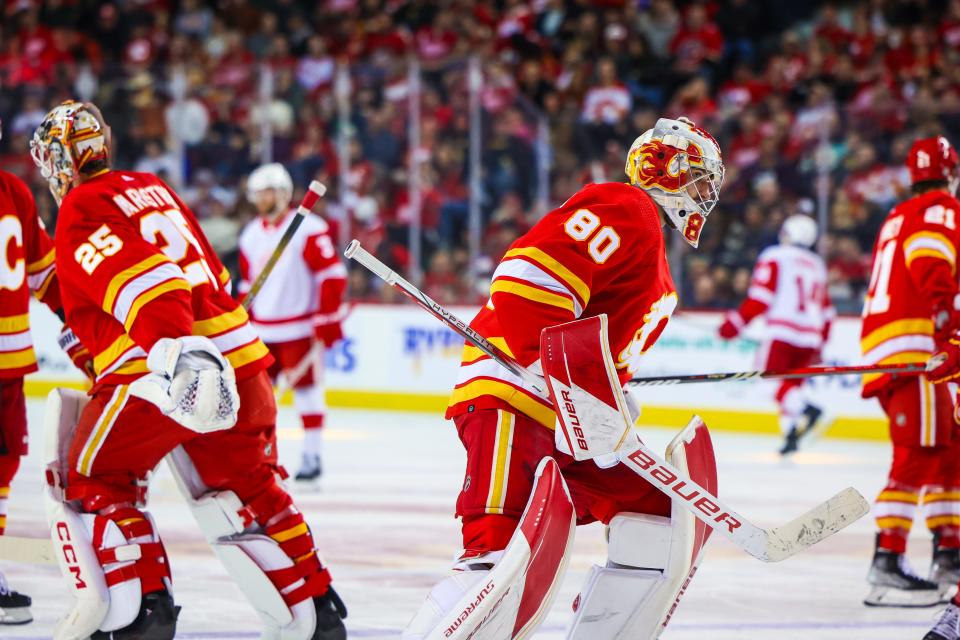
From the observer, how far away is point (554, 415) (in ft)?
10.2

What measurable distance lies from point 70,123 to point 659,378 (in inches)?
59.8

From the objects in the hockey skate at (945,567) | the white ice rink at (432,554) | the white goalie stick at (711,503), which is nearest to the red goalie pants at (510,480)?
the white goalie stick at (711,503)

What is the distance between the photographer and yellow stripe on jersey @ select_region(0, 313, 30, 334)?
14.2 feet

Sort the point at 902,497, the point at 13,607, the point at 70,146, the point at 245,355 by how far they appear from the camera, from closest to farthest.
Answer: the point at 70,146, the point at 245,355, the point at 13,607, the point at 902,497

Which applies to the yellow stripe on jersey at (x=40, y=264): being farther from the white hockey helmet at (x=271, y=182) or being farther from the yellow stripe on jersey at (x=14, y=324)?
the white hockey helmet at (x=271, y=182)

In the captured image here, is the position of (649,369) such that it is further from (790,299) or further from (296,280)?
(296,280)

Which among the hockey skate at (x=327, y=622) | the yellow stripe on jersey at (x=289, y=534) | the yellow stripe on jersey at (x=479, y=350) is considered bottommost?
the hockey skate at (x=327, y=622)

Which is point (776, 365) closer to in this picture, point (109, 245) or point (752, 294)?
point (752, 294)

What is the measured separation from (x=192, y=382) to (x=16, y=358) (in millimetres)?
1319

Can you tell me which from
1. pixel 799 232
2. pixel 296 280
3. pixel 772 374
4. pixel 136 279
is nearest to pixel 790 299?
pixel 799 232

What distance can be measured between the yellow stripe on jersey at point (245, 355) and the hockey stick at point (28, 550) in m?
0.61

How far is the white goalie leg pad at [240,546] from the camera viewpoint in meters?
3.71

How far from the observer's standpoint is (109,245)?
11.2 ft

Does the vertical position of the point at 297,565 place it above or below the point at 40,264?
below
